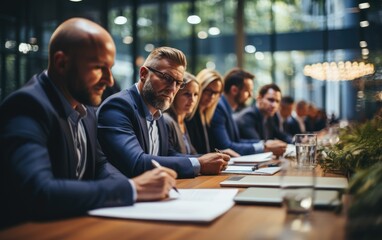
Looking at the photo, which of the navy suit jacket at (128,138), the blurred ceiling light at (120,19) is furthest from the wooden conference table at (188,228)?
the blurred ceiling light at (120,19)

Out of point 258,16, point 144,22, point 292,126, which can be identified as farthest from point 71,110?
point 258,16

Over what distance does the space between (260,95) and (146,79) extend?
309cm

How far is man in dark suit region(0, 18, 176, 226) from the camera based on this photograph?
1236mm

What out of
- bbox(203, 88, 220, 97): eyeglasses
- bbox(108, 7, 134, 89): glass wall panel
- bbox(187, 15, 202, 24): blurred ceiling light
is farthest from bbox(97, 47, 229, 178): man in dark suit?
bbox(187, 15, 202, 24): blurred ceiling light

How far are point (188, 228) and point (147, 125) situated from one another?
1351 millimetres

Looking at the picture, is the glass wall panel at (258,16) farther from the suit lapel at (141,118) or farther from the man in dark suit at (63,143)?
the man in dark suit at (63,143)

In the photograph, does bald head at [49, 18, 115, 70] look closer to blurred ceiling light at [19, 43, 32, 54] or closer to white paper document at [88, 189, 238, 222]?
white paper document at [88, 189, 238, 222]

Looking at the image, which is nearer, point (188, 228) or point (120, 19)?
point (188, 228)

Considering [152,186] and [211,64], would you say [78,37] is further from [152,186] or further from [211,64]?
[211,64]

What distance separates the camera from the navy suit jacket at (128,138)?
2.04m

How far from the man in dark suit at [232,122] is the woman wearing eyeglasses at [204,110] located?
0.54 feet

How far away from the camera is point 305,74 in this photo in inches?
459

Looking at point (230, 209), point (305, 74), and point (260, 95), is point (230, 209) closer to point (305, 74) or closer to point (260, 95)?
point (260, 95)

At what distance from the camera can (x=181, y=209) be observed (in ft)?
4.22
